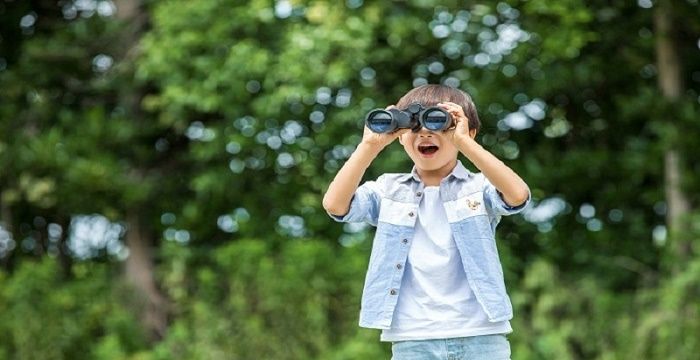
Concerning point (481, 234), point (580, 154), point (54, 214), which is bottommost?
point (54, 214)

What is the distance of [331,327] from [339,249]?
82cm

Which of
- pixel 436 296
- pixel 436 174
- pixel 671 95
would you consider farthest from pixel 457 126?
pixel 671 95

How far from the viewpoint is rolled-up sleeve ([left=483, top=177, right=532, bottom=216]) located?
9.54 feet

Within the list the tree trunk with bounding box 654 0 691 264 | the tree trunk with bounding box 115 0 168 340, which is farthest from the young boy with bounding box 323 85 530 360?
the tree trunk with bounding box 115 0 168 340

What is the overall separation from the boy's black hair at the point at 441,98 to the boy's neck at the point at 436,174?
0.38 feet

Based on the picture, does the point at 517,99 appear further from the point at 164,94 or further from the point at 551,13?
the point at 164,94

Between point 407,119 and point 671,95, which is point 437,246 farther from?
point 671,95

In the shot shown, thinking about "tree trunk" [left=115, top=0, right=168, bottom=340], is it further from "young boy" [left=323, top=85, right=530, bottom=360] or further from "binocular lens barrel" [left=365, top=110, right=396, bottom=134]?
"binocular lens barrel" [left=365, top=110, right=396, bottom=134]

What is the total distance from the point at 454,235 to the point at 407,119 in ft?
1.00

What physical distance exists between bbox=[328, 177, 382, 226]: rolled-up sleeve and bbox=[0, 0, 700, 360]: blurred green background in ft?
16.2

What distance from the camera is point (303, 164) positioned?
9.66 metres

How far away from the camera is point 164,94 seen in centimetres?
938

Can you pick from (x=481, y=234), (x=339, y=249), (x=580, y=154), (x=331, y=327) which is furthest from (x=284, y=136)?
(x=481, y=234)

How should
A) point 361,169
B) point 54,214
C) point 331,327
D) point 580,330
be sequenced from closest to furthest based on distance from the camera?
point 361,169
point 580,330
point 331,327
point 54,214
